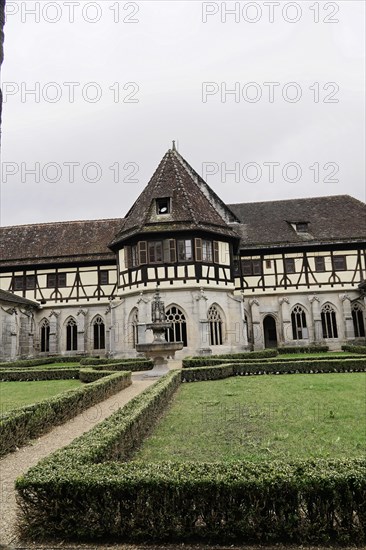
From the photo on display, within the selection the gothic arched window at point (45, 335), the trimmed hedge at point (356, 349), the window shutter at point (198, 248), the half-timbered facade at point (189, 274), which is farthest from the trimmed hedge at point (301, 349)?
the gothic arched window at point (45, 335)

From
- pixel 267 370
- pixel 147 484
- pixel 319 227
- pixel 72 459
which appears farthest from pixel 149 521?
pixel 319 227

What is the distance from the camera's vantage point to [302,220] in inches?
1412

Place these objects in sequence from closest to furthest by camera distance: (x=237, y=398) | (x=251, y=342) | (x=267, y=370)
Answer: (x=237, y=398), (x=267, y=370), (x=251, y=342)

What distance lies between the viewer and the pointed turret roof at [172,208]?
91.9ft

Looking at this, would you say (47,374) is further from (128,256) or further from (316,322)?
(316,322)

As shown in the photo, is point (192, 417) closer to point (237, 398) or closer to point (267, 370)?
point (237, 398)

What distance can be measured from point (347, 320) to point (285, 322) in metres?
4.84

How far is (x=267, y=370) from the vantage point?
20.0 m

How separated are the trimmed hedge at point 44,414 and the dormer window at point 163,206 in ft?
54.0

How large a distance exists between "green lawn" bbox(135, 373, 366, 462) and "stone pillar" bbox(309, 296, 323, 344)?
17770 millimetres

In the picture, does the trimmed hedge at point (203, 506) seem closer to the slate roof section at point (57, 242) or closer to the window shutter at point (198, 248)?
the window shutter at point (198, 248)

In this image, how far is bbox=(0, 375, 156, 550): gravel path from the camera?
5188 millimetres

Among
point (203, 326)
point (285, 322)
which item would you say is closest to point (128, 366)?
point (203, 326)

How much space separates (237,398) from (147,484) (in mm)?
9133
